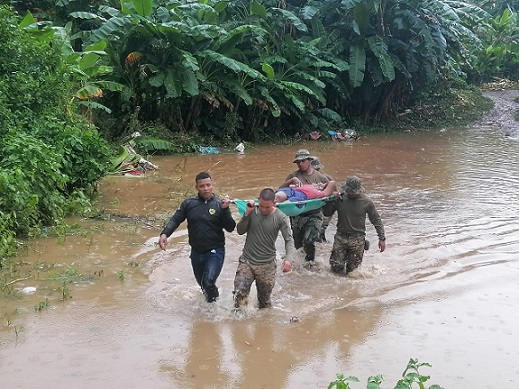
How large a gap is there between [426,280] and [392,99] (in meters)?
15.3

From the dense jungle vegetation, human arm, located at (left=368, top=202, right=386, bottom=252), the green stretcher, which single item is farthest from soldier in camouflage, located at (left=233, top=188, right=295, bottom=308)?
the dense jungle vegetation

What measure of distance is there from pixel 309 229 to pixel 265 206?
5.95ft

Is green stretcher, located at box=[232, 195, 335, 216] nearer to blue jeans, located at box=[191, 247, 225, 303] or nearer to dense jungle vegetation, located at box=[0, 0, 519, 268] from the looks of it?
blue jeans, located at box=[191, 247, 225, 303]

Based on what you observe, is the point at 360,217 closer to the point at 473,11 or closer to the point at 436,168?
the point at 436,168

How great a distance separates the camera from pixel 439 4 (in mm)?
19156

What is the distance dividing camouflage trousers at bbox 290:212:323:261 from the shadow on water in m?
0.27

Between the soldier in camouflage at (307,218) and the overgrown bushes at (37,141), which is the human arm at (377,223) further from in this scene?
the overgrown bushes at (37,141)

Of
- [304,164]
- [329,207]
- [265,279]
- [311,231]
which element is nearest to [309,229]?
[311,231]

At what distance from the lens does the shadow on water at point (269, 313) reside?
16.2 feet

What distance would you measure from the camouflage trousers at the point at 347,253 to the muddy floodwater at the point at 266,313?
0.12 m

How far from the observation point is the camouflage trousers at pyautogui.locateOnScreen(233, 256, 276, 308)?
19.6 ft

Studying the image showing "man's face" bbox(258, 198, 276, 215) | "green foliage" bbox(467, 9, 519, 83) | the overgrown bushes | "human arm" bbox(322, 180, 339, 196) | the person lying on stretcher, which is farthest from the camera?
"green foliage" bbox(467, 9, 519, 83)

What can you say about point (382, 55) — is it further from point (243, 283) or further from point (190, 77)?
point (243, 283)

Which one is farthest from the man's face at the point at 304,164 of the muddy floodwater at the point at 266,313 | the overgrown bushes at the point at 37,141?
the overgrown bushes at the point at 37,141
